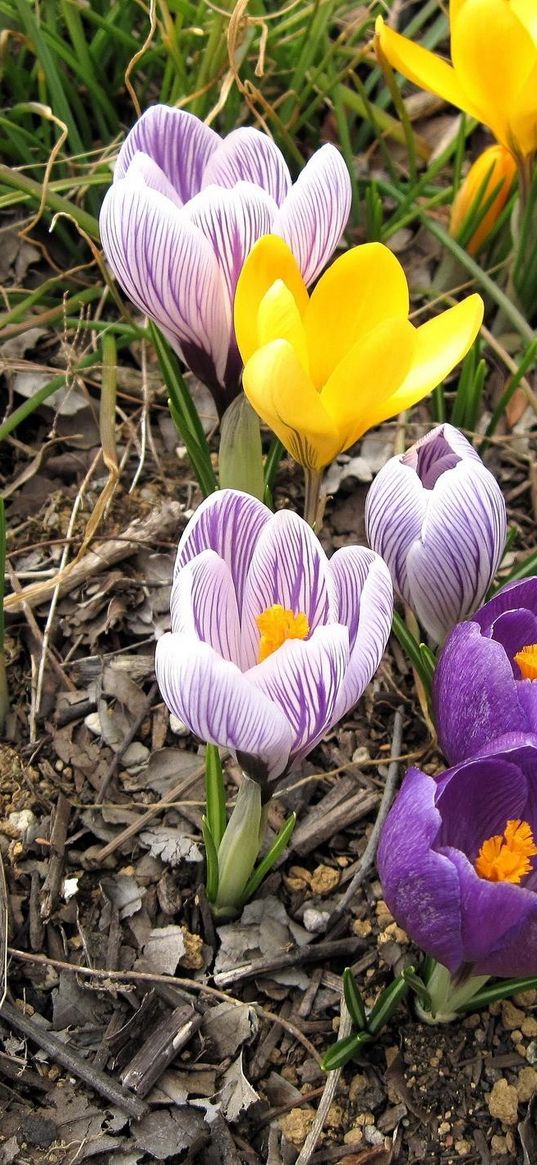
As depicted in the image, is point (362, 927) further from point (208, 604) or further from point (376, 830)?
point (208, 604)

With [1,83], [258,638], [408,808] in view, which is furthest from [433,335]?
[1,83]

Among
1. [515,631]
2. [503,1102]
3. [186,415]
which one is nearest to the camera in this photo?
[515,631]

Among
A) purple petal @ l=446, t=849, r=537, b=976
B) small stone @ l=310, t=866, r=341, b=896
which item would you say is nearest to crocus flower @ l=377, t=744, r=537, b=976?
purple petal @ l=446, t=849, r=537, b=976

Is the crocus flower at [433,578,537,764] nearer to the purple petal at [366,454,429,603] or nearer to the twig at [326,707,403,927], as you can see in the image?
the purple petal at [366,454,429,603]

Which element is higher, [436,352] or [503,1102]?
[436,352]

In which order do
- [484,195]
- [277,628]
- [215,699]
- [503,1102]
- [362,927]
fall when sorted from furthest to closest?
[484,195], [362,927], [503,1102], [277,628], [215,699]

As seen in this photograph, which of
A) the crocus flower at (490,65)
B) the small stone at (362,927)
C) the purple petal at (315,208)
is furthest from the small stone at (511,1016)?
the crocus flower at (490,65)

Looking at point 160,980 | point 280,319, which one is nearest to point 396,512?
point 280,319
